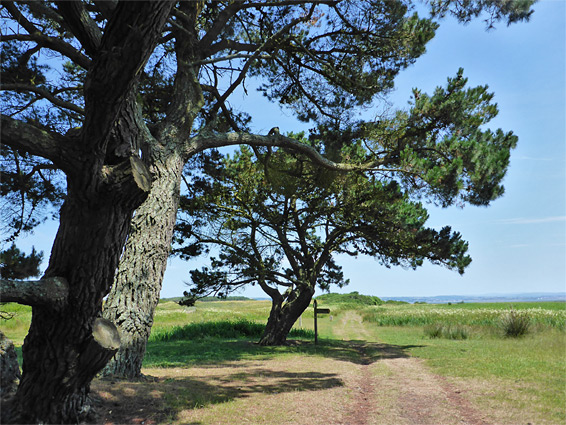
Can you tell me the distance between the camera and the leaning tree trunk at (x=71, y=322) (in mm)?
3752

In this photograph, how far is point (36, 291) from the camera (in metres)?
3.46

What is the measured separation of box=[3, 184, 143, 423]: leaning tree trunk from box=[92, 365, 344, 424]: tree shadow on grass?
88 centimetres

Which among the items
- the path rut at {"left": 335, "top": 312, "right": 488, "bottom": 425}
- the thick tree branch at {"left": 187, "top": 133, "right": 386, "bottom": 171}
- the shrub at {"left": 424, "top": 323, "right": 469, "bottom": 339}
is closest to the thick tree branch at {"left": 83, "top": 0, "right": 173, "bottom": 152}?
the thick tree branch at {"left": 187, "top": 133, "right": 386, "bottom": 171}

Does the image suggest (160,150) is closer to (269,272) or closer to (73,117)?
(73,117)

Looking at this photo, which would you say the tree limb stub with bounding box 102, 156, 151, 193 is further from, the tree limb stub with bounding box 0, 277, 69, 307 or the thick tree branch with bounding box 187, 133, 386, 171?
the thick tree branch with bounding box 187, 133, 386, 171

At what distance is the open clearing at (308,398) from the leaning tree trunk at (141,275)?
53 cm

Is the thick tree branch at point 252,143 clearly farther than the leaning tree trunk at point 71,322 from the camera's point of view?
Yes

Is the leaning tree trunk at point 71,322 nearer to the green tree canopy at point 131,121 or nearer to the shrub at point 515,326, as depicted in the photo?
the green tree canopy at point 131,121

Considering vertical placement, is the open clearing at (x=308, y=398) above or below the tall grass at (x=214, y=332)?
above

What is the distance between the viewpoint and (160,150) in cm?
723

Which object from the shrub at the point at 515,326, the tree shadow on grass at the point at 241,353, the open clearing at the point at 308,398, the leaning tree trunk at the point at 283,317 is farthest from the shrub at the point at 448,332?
the open clearing at the point at 308,398

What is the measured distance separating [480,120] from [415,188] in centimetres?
262

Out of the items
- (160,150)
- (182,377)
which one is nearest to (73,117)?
(160,150)

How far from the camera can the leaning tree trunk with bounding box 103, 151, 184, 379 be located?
633 cm
